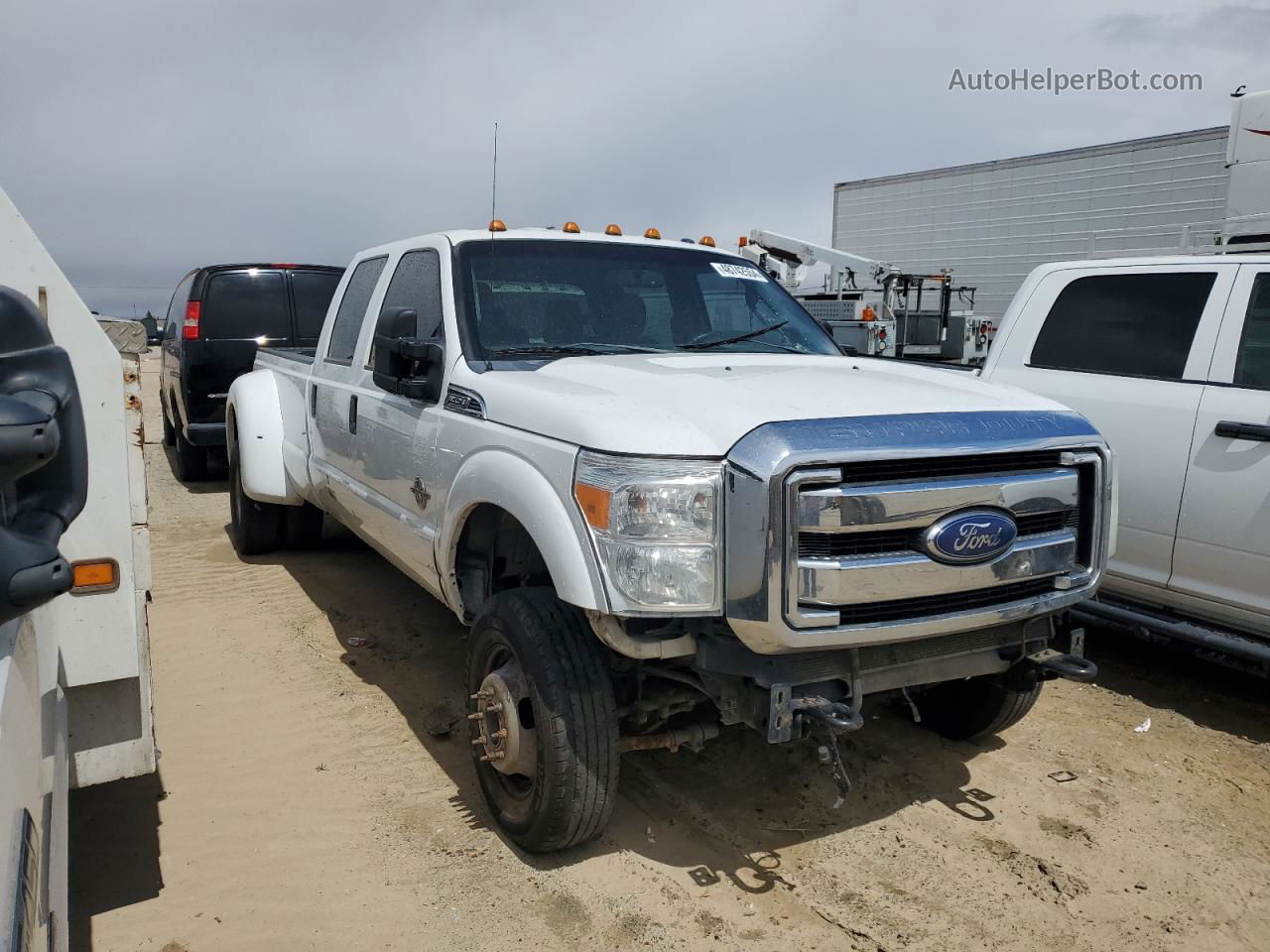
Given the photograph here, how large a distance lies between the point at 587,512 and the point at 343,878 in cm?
147

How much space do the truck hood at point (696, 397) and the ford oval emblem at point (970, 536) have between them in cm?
34

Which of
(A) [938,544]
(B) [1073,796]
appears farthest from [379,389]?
(B) [1073,796]

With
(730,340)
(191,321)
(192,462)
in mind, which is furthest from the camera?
(192,462)

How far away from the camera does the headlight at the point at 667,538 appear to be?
2.68 metres

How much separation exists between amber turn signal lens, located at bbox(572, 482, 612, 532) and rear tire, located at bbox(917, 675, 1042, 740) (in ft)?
5.89

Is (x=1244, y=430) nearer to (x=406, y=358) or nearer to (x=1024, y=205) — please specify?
(x=406, y=358)

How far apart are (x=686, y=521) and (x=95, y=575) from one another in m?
1.56

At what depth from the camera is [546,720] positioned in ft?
9.71

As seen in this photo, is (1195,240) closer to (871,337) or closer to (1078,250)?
(1078,250)

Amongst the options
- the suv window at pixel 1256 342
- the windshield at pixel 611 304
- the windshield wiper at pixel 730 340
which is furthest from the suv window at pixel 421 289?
the suv window at pixel 1256 342

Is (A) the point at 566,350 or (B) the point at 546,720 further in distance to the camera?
(A) the point at 566,350

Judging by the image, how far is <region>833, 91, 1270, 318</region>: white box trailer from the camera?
1506 cm

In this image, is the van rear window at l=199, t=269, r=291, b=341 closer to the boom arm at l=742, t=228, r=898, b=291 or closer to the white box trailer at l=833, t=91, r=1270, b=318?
the boom arm at l=742, t=228, r=898, b=291

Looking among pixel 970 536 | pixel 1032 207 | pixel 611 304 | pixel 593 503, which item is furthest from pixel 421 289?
pixel 1032 207
